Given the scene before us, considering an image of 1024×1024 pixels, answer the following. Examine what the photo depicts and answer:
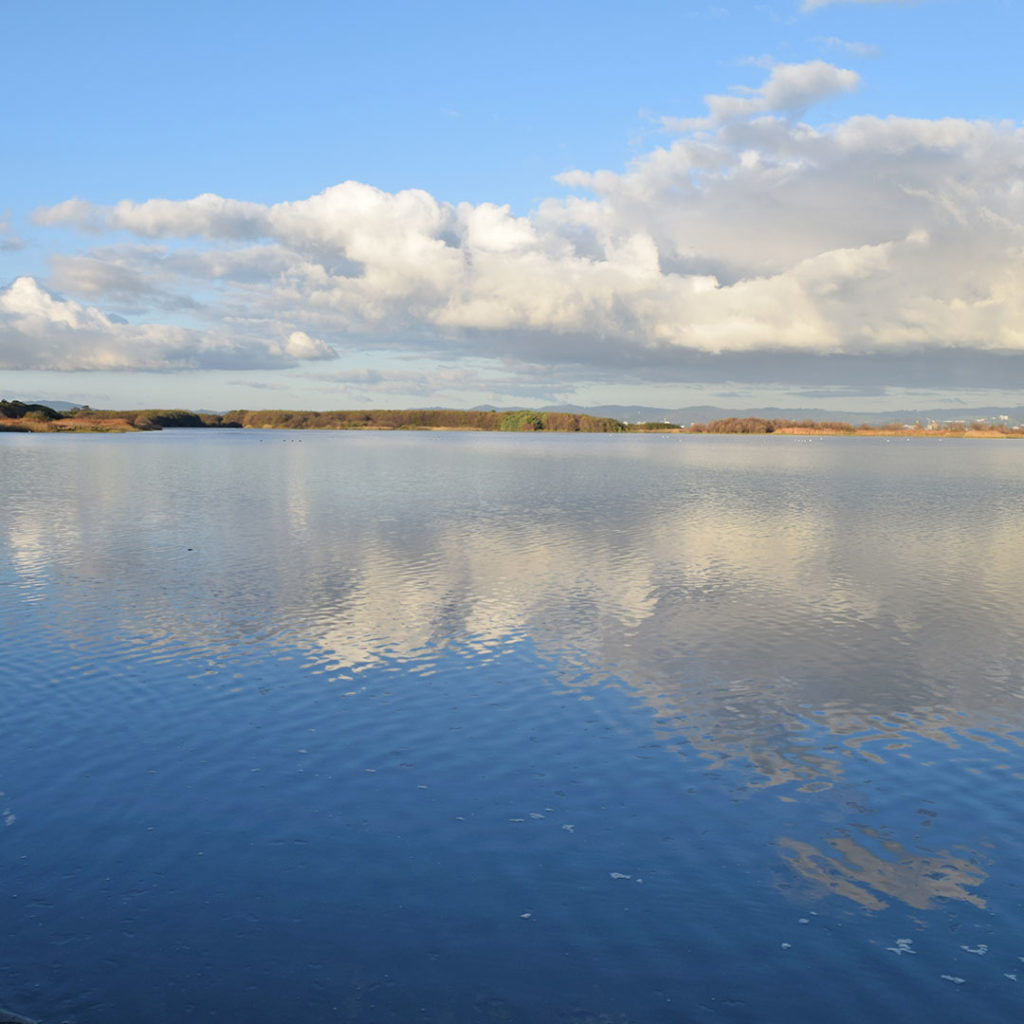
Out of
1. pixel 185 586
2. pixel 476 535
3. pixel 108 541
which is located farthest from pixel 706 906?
pixel 108 541

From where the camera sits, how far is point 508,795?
19859mm

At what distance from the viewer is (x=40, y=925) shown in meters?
14.6

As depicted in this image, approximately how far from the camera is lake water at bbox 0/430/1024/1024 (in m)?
13.6

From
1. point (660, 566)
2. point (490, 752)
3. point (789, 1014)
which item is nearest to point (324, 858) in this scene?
point (490, 752)

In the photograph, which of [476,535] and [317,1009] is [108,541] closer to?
[476,535]

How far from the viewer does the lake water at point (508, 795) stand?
1362 cm

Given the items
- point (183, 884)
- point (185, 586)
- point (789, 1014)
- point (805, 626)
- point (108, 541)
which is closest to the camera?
point (789, 1014)

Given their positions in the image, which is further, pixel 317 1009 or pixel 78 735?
pixel 78 735

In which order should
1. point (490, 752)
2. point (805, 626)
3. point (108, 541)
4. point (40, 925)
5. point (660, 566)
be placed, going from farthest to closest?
1. point (108, 541)
2. point (660, 566)
3. point (805, 626)
4. point (490, 752)
5. point (40, 925)

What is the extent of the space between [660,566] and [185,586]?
81.3ft

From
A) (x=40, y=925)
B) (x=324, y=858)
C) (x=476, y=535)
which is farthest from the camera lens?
(x=476, y=535)

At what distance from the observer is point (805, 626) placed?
36.2m

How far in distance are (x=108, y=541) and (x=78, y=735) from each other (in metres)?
36.8

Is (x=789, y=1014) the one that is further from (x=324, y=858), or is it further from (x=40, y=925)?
(x=40, y=925)
